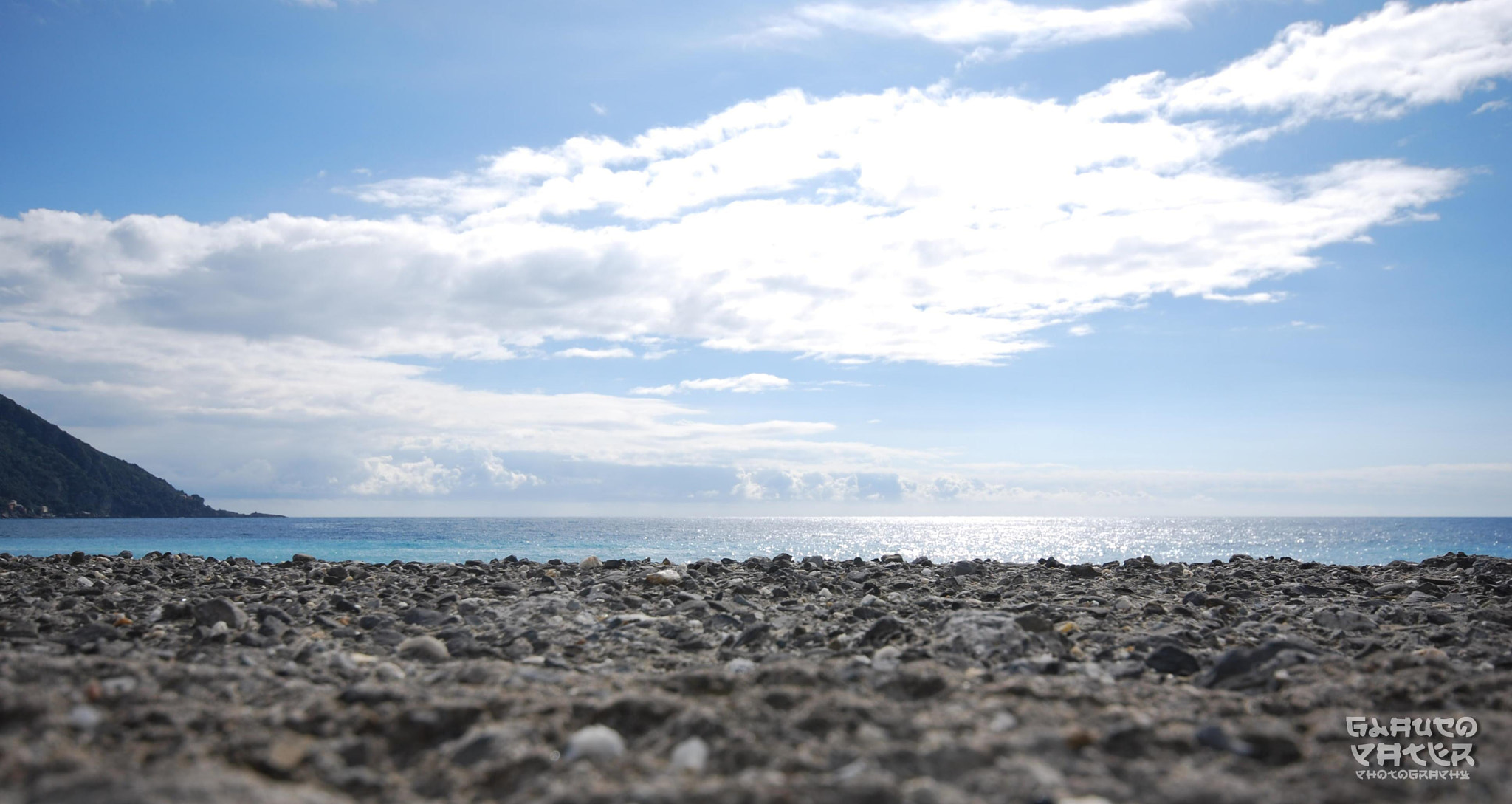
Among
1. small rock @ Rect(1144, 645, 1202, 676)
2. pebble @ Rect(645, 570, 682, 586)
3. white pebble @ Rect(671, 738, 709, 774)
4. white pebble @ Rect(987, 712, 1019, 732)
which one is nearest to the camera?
white pebble @ Rect(671, 738, 709, 774)

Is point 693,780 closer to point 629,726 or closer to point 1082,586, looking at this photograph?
point 629,726

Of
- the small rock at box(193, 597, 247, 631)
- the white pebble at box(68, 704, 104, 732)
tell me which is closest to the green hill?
the small rock at box(193, 597, 247, 631)

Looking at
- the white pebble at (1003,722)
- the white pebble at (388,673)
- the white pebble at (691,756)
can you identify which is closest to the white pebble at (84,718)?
the white pebble at (388,673)

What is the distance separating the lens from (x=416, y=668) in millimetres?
4992

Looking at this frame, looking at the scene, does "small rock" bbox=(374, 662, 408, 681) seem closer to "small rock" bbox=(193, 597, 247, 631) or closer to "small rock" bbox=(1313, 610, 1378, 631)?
"small rock" bbox=(193, 597, 247, 631)

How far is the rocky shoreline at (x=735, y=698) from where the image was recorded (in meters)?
2.72

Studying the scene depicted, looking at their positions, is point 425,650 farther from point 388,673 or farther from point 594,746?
point 594,746

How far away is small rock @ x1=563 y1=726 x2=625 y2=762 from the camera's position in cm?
299

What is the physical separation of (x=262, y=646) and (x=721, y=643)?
3303 mm

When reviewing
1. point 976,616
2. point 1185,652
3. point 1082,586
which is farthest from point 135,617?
point 1082,586

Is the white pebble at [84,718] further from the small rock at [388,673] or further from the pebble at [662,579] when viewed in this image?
the pebble at [662,579]

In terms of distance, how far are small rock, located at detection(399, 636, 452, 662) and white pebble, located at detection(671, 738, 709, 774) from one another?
9.69 ft

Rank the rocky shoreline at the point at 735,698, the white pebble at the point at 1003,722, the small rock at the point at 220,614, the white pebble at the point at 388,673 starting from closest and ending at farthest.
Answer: the rocky shoreline at the point at 735,698, the white pebble at the point at 1003,722, the white pebble at the point at 388,673, the small rock at the point at 220,614

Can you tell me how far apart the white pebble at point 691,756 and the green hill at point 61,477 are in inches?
5074
